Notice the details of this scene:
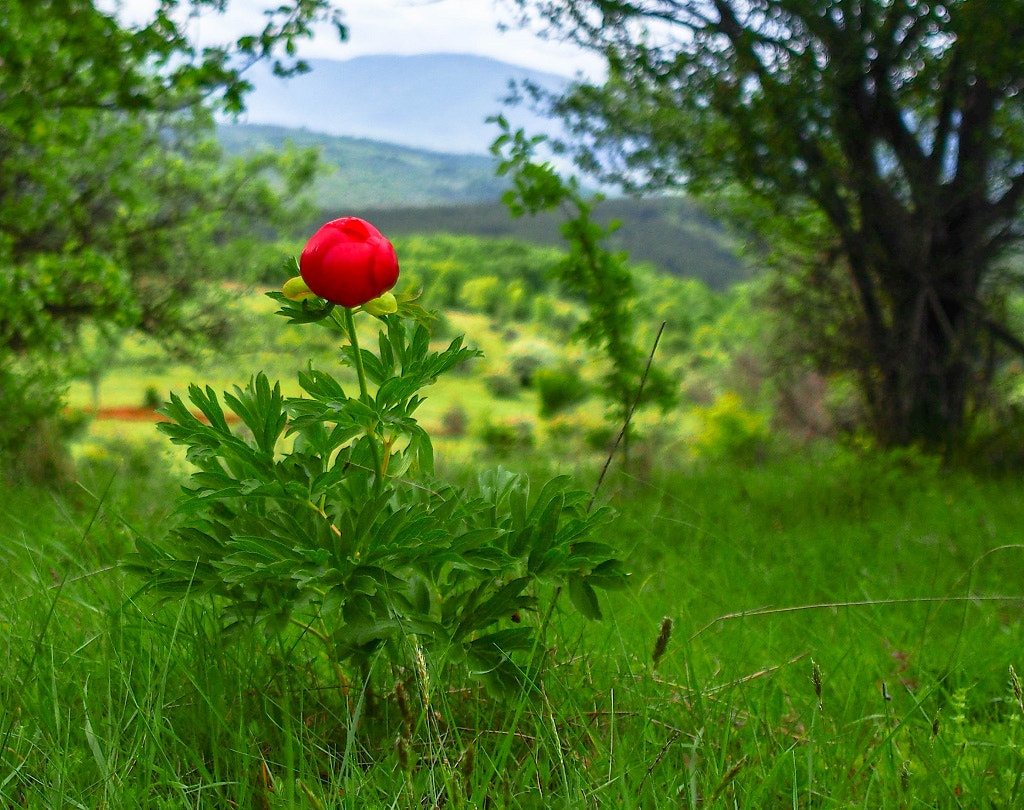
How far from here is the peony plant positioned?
1176mm

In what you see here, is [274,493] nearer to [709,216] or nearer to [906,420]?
[906,420]

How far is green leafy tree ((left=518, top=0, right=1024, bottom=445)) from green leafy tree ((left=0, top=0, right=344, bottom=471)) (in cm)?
233

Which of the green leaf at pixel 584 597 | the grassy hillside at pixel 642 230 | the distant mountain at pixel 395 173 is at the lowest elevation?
the green leaf at pixel 584 597

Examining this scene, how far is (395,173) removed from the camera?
34312 mm

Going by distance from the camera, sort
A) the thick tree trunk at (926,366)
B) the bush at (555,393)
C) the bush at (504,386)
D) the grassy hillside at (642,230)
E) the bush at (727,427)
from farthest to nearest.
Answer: the bush at (504,386)
the grassy hillside at (642,230)
the bush at (555,393)
the bush at (727,427)
the thick tree trunk at (926,366)

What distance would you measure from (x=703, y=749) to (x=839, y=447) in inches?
198

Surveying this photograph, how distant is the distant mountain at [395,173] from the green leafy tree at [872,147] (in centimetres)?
2173

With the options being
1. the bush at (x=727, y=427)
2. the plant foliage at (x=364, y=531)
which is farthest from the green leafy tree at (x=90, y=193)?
the bush at (x=727, y=427)

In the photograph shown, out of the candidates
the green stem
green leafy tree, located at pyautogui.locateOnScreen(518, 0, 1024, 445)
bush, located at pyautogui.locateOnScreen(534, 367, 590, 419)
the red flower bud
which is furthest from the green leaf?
bush, located at pyautogui.locateOnScreen(534, 367, 590, 419)

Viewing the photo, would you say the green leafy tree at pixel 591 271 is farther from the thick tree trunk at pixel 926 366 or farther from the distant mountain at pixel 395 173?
the distant mountain at pixel 395 173

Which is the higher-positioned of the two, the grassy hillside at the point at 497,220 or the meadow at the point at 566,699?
the grassy hillside at the point at 497,220

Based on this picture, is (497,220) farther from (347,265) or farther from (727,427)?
(347,265)

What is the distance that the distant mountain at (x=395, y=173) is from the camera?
94.4 feet

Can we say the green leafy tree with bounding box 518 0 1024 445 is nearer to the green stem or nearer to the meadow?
the meadow
